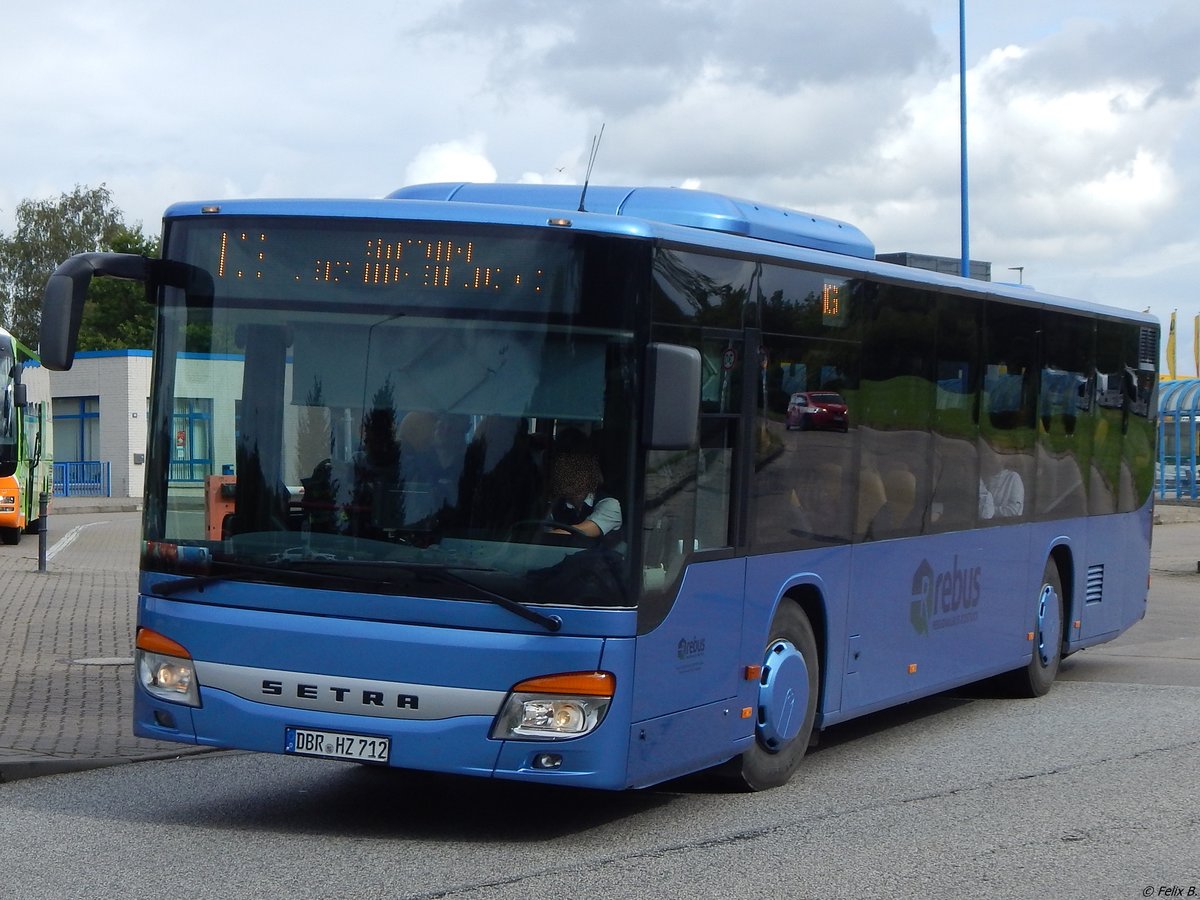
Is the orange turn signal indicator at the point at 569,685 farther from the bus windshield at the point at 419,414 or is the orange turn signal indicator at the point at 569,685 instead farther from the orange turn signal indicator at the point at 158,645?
the orange turn signal indicator at the point at 158,645

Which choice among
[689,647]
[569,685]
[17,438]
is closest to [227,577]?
[569,685]

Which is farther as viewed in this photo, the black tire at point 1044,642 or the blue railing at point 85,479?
the blue railing at point 85,479

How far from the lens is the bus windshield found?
702 cm

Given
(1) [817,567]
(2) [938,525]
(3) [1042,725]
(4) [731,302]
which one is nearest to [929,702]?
(3) [1042,725]

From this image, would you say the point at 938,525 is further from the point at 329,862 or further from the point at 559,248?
the point at 329,862

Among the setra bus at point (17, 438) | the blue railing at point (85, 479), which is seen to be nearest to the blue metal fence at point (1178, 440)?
the setra bus at point (17, 438)

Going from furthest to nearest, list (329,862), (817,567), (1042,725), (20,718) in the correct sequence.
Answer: (1042,725) → (20,718) → (817,567) → (329,862)

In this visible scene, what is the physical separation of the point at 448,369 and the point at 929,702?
6682mm

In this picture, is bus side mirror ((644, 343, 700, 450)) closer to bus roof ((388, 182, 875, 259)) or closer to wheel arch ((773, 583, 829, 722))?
bus roof ((388, 182, 875, 259))

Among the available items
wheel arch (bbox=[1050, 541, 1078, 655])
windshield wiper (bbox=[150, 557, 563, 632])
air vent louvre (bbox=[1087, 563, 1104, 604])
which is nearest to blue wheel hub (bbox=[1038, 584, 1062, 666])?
wheel arch (bbox=[1050, 541, 1078, 655])

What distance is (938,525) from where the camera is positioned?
413 inches

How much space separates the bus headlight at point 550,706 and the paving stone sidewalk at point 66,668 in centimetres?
320

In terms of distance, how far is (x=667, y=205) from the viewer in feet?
28.6

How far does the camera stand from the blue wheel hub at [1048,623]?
1253 centimetres
